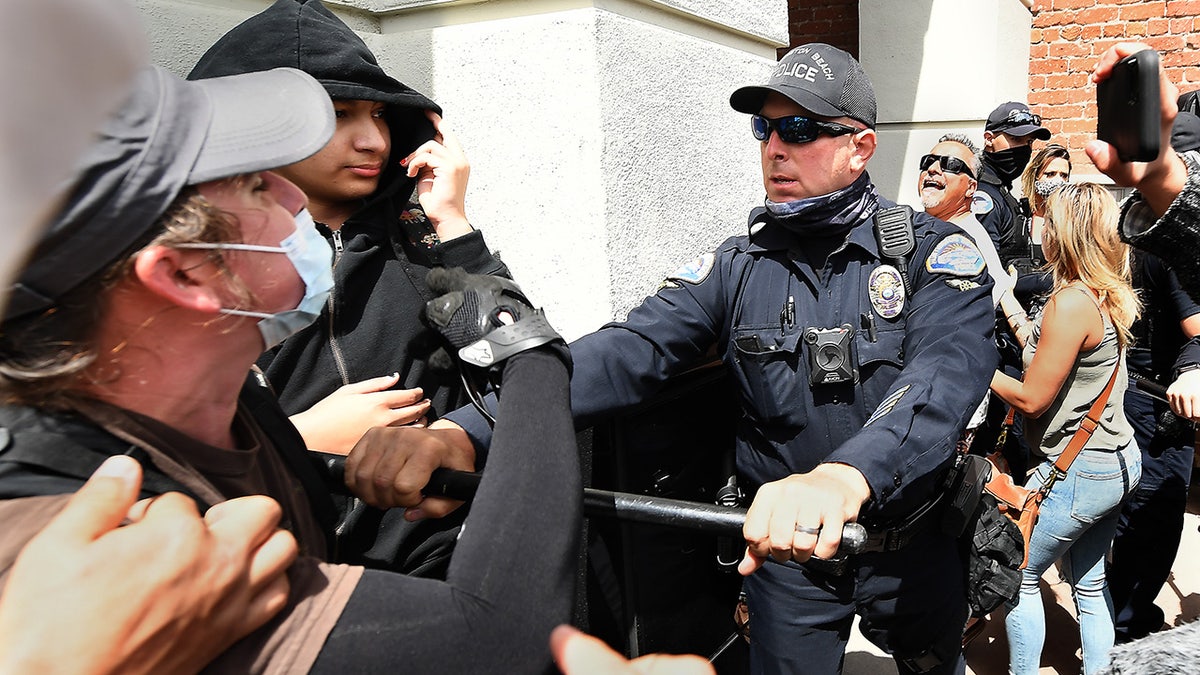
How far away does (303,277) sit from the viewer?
1.15 metres

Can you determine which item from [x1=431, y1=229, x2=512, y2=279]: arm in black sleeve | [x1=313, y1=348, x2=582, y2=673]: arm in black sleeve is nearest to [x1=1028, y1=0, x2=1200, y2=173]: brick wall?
[x1=431, y1=229, x2=512, y2=279]: arm in black sleeve

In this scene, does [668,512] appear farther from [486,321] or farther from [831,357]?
[831,357]

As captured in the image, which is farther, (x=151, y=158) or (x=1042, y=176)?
(x=1042, y=176)

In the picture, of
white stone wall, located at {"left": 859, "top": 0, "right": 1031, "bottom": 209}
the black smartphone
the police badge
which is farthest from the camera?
white stone wall, located at {"left": 859, "top": 0, "right": 1031, "bottom": 209}

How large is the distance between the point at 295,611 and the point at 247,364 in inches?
14.9

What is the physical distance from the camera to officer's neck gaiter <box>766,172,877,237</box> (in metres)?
2.23

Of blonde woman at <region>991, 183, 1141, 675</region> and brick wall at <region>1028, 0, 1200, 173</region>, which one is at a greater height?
brick wall at <region>1028, 0, 1200, 173</region>

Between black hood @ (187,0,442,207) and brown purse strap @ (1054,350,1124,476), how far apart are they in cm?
254

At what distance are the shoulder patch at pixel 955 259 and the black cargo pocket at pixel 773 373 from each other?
380mm

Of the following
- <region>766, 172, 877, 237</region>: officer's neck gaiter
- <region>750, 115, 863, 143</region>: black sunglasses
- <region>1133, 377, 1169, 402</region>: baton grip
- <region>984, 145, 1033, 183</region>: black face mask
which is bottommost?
<region>1133, 377, 1169, 402</region>: baton grip

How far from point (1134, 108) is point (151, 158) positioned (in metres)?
1.53

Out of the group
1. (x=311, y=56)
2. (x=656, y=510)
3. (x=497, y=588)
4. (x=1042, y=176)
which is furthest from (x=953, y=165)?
(x=497, y=588)

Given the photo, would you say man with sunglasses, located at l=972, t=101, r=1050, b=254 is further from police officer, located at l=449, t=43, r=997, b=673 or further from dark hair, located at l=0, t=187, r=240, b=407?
dark hair, located at l=0, t=187, r=240, b=407

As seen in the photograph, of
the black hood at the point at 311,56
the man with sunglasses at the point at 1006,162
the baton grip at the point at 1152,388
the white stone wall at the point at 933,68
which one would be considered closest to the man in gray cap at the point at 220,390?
the black hood at the point at 311,56
